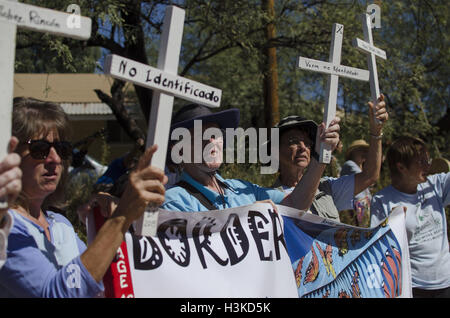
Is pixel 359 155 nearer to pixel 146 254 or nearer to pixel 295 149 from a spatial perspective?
pixel 295 149

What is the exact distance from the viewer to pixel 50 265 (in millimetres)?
1727

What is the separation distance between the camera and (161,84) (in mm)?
1828

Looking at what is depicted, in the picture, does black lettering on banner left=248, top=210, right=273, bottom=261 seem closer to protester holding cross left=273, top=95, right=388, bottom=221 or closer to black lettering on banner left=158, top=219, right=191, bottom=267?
black lettering on banner left=158, top=219, right=191, bottom=267

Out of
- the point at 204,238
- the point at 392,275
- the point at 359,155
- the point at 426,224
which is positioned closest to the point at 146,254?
the point at 204,238

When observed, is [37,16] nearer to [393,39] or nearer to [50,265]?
[50,265]

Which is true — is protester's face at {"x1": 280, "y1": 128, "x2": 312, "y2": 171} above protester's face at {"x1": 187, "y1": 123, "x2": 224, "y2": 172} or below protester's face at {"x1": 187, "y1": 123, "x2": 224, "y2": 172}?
above

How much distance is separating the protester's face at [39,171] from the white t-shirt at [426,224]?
2283 mm

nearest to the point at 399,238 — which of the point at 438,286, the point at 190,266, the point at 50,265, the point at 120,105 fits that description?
the point at 438,286

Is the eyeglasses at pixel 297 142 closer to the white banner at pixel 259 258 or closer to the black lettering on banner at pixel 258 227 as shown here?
the white banner at pixel 259 258

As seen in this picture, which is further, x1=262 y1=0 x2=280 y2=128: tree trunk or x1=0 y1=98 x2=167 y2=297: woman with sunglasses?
x1=262 y1=0 x2=280 y2=128: tree trunk

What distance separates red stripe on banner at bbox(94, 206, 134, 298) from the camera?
186cm

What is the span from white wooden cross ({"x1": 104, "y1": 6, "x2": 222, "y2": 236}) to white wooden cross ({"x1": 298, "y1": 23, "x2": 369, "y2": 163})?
0.99 m

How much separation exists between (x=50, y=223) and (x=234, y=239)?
0.82m

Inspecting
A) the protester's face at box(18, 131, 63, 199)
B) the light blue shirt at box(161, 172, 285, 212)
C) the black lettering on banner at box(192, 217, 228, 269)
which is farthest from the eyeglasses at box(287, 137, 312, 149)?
the protester's face at box(18, 131, 63, 199)
